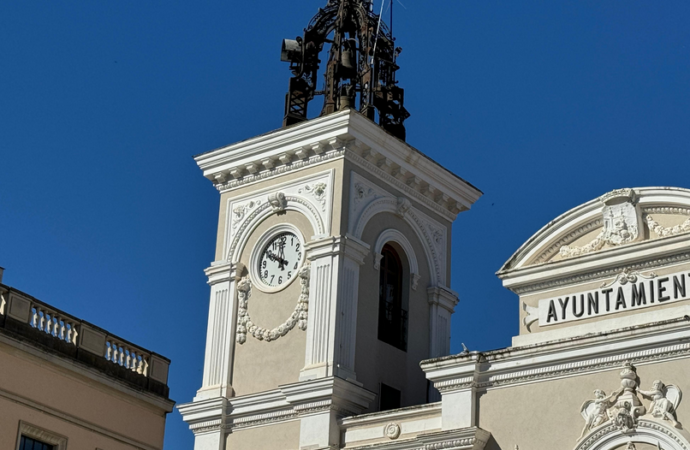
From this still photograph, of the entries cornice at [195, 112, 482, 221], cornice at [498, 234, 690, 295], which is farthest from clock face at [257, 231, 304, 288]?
cornice at [498, 234, 690, 295]

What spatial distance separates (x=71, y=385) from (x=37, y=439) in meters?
1.33

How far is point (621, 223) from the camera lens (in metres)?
26.8

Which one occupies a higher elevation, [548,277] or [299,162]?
[299,162]

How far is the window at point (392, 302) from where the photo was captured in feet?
105

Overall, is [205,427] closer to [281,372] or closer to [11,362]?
[281,372]

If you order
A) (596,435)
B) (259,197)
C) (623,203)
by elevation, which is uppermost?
(259,197)

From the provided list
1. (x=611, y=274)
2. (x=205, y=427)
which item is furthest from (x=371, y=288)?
(x=611, y=274)

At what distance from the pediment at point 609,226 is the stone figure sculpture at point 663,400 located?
281 cm

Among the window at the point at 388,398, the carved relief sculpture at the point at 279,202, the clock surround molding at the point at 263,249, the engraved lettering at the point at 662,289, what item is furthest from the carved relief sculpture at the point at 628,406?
the carved relief sculpture at the point at 279,202

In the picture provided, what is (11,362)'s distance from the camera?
27375 millimetres

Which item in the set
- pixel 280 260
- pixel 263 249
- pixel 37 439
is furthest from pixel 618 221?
pixel 37 439

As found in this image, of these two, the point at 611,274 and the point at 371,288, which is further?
the point at 371,288

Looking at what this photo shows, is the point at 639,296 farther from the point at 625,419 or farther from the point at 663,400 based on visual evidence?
the point at 625,419

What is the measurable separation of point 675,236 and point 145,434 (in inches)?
465
